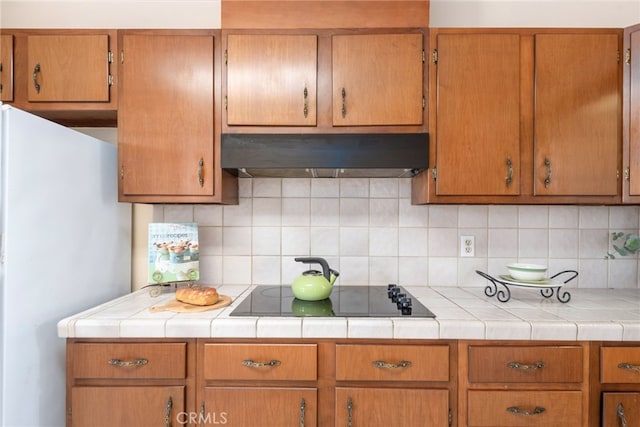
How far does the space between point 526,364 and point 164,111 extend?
1.78 meters

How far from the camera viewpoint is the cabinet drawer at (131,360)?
1150mm

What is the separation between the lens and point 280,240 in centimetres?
177

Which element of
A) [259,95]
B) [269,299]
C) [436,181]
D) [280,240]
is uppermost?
[259,95]

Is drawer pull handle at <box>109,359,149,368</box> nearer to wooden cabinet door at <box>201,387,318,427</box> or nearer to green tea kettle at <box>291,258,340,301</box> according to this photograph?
wooden cabinet door at <box>201,387,318,427</box>

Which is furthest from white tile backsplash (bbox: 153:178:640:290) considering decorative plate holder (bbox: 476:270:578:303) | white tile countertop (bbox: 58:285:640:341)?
white tile countertop (bbox: 58:285:640:341)

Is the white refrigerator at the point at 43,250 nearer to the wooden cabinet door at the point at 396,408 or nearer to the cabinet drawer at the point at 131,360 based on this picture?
the cabinet drawer at the point at 131,360

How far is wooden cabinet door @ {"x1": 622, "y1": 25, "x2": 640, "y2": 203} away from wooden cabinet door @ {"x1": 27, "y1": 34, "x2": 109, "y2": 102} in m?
2.32

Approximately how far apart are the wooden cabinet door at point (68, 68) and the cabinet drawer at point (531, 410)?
2.02 metres

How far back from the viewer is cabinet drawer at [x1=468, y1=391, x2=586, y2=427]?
1128 millimetres

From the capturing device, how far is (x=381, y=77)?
1.40 meters

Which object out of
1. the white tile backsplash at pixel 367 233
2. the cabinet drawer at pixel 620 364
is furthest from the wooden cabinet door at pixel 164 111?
the cabinet drawer at pixel 620 364

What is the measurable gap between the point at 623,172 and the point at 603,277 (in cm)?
65

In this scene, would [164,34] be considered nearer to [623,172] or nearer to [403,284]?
[403,284]

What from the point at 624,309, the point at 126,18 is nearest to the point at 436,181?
the point at 624,309
